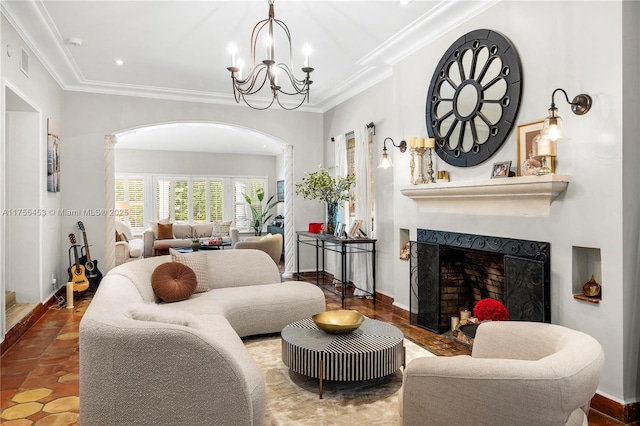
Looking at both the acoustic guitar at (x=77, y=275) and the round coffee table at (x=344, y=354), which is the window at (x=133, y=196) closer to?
the acoustic guitar at (x=77, y=275)

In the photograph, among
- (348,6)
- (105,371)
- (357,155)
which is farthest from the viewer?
(357,155)

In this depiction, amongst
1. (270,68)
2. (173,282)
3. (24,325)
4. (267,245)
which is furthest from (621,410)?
(267,245)

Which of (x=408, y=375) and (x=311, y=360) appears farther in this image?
(x=311, y=360)

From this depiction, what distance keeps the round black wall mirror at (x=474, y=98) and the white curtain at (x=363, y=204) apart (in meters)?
1.60

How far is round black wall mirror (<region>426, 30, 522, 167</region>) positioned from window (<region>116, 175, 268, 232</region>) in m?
8.57

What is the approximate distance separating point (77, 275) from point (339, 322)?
4.17 m

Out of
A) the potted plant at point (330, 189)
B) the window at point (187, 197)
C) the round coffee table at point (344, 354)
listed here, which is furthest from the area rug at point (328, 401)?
the window at point (187, 197)

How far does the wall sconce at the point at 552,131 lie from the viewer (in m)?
2.63

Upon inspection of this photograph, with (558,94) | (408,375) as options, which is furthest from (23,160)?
(558,94)

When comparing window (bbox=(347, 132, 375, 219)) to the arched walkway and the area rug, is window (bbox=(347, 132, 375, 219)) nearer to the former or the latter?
the arched walkway

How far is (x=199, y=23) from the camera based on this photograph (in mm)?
4008

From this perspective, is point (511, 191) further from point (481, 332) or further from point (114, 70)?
point (114, 70)

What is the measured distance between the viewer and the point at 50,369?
3244mm

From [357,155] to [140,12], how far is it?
3.15 meters
